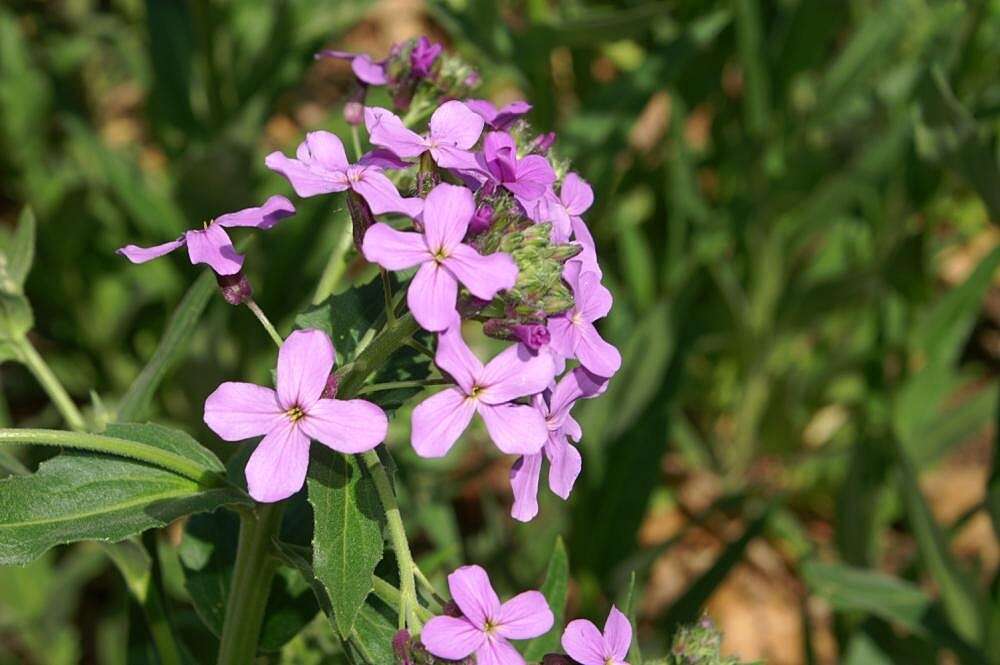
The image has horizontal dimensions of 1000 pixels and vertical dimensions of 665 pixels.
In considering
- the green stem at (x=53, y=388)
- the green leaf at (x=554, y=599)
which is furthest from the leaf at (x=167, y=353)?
the green leaf at (x=554, y=599)

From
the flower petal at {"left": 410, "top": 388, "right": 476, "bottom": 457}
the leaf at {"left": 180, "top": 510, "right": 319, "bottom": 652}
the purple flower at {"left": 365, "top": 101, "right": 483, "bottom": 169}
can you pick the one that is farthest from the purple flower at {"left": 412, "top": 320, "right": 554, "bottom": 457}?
the leaf at {"left": 180, "top": 510, "right": 319, "bottom": 652}

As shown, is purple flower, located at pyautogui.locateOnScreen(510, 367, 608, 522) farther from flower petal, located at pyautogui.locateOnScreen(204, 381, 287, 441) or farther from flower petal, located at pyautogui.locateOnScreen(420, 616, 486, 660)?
flower petal, located at pyautogui.locateOnScreen(204, 381, 287, 441)

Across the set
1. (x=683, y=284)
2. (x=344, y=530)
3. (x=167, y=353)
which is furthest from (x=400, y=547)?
(x=683, y=284)

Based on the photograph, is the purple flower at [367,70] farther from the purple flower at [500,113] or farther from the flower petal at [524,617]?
the flower petal at [524,617]

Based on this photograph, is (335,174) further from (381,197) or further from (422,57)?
(422,57)

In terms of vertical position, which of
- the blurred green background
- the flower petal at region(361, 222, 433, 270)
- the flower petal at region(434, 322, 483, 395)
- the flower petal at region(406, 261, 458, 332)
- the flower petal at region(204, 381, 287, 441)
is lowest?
the blurred green background

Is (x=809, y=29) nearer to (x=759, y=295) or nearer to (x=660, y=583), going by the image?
(x=759, y=295)
